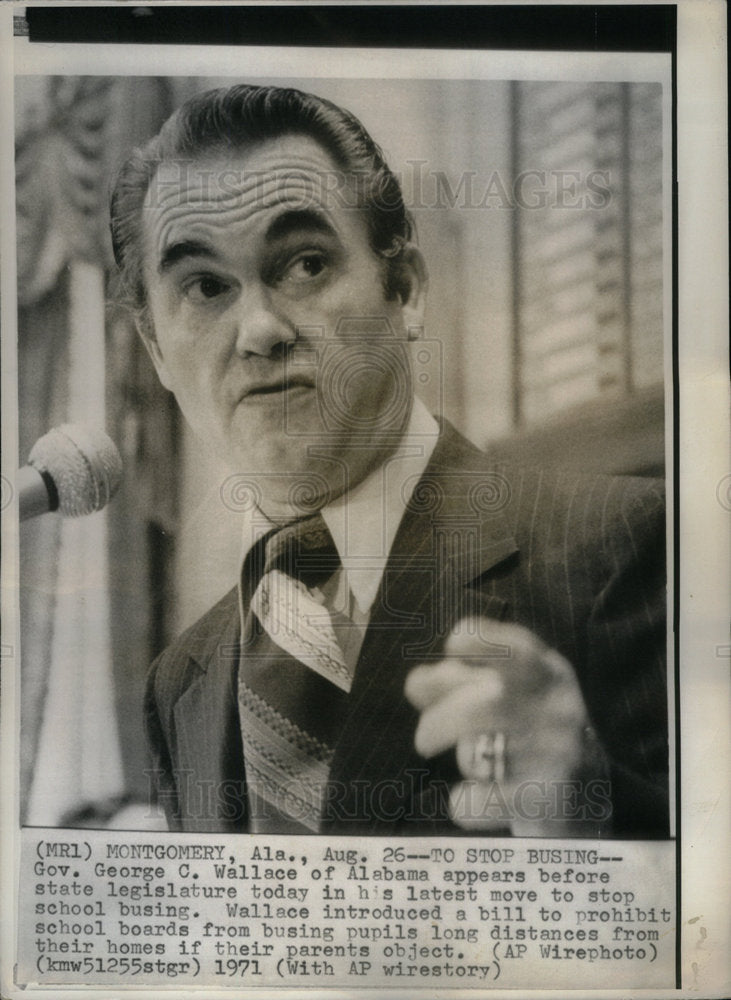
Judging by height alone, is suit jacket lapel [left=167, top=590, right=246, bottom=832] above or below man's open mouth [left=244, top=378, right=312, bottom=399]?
below

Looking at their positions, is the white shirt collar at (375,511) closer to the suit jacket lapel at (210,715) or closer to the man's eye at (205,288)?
the suit jacket lapel at (210,715)

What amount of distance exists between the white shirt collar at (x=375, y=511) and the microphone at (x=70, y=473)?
0.29 metres

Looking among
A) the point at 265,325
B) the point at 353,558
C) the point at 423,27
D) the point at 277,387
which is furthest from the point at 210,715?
the point at 423,27

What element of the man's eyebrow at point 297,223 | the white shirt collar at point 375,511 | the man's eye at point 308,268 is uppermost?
the man's eyebrow at point 297,223

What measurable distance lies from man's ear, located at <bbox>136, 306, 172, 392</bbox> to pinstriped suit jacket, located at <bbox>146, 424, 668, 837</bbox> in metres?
0.44

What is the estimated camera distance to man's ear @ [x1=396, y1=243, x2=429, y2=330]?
59.0 inches

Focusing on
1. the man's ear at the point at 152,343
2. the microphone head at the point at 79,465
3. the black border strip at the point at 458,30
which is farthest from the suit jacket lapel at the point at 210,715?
the black border strip at the point at 458,30

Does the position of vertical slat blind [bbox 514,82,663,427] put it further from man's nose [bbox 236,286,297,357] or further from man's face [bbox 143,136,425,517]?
man's nose [bbox 236,286,297,357]

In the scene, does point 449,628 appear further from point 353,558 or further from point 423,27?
point 423,27

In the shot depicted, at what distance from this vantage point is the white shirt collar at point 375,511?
1505 mm

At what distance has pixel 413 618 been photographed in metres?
1.49

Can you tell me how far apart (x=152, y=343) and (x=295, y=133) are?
476 mm

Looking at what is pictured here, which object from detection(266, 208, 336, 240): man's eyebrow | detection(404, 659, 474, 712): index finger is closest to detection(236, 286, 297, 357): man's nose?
detection(266, 208, 336, 240): man's eyebrow

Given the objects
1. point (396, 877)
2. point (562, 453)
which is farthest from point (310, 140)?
point (396, 877)
